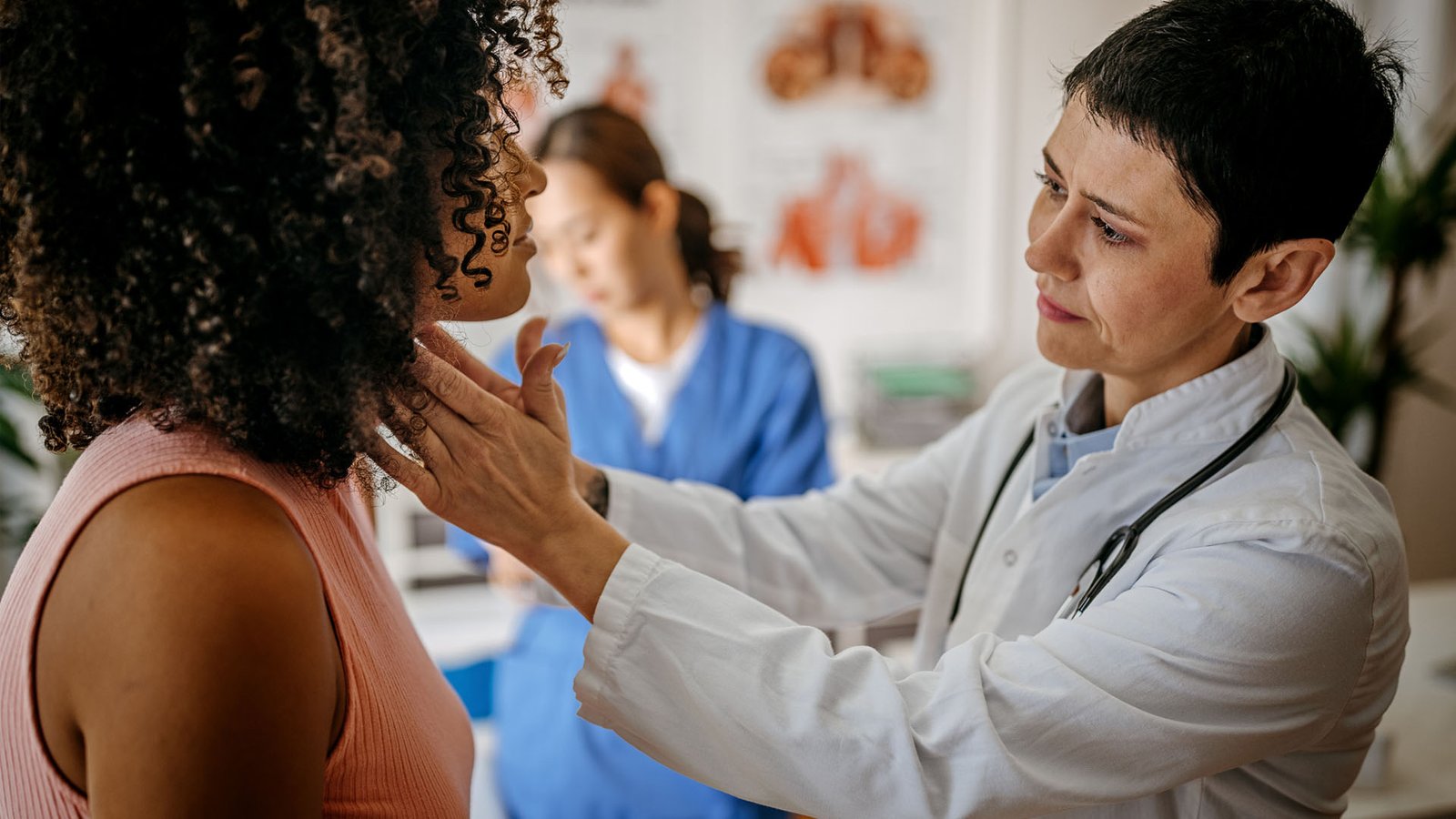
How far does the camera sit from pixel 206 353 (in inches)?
27.4

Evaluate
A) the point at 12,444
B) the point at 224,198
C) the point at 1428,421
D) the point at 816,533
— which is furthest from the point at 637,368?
the point at 1428,421

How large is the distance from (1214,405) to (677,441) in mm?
1257

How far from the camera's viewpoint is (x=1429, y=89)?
9.78 feet

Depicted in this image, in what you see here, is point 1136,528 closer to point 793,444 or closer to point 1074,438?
point 1074,438

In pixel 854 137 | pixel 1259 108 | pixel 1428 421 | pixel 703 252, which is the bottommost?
pixel 1428 421

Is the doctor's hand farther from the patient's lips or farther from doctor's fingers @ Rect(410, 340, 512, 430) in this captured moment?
the patient's lips

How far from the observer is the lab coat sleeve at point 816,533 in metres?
1.28

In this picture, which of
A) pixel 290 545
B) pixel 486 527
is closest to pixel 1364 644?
pixel 486 527

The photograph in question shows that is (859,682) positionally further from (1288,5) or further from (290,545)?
(1288,5)

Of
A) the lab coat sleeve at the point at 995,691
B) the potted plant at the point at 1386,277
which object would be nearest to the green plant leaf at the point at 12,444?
the lab coat sleeve at the point at 995,691

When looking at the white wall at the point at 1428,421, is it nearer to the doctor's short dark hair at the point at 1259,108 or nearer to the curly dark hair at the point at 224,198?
the doctor's short dark hair at the point at 1259,108

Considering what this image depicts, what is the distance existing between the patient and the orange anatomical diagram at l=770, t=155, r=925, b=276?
2609 mm

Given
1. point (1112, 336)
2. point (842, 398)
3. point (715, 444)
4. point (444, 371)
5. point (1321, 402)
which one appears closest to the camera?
point (444, 371)

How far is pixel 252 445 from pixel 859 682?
0.53m
